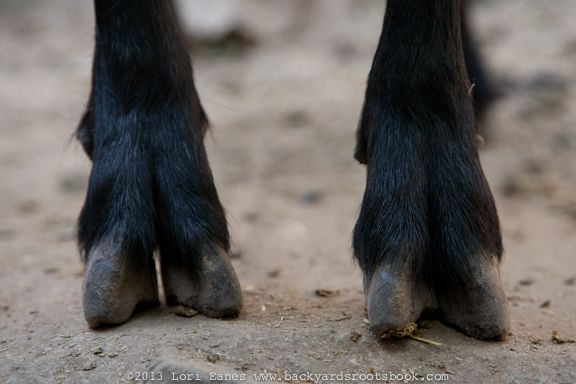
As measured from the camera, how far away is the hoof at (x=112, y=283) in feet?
5.65

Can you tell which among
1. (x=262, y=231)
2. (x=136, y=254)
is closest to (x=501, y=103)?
(x=262, y=231)

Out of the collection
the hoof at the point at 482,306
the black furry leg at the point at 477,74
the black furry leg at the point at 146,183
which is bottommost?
the hoof at the point at 482,306

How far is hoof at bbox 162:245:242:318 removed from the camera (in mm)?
1768

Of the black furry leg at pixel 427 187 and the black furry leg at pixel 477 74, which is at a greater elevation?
the black furry leg at pixel 477 74

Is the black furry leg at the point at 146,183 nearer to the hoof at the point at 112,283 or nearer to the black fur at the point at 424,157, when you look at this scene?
the hoof at the point at 112,283

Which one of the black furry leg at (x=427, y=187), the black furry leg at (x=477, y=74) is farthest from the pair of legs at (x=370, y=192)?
the black furry leg at (x=477, y=74)

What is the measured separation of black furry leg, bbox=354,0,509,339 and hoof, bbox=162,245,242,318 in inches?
10.6

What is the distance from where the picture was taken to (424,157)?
1761mm

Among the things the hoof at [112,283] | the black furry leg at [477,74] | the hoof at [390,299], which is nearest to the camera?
the hoof at [390,299]

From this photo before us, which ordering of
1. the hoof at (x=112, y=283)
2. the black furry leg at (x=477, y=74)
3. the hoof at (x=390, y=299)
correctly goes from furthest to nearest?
the black furry leg at (x=477, y=74) → the hoof at (x=112, y=283) → the hoof at (x=390, y=299)

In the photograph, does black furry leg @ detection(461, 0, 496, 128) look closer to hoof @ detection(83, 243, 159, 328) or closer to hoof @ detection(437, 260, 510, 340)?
hoof @ detection(437, 260, 510, 340)

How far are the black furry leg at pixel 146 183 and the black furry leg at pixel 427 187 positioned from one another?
1.09 ft

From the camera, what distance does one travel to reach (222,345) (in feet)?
5.49

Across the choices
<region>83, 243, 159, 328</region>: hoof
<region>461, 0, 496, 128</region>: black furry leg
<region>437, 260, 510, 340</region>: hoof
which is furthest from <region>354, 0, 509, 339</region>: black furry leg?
<region>461, 0, 496, 128</region>: black furry leg
